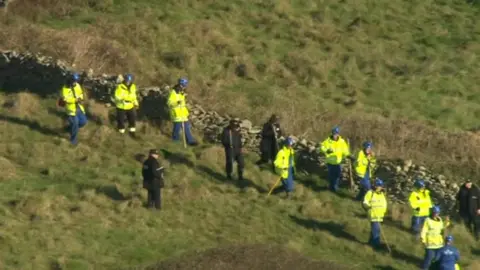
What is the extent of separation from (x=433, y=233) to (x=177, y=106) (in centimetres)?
978

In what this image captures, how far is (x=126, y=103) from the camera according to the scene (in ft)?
107

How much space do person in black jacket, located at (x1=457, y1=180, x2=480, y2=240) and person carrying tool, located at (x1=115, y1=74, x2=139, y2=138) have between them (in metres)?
10.2

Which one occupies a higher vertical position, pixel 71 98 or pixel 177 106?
pixel 71 98

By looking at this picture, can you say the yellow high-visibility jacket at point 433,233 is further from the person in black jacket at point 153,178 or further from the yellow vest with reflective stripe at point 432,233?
the person in black jacket at point 153,178

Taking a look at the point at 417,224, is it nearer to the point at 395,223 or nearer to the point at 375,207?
the point at 395,223

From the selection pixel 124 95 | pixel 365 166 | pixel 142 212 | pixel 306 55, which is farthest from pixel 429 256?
pixel 306 55

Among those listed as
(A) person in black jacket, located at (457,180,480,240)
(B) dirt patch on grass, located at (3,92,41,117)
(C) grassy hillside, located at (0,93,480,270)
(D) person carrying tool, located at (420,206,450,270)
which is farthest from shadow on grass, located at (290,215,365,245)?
(B) dirt patch on grass, located at (3,92,41,117)

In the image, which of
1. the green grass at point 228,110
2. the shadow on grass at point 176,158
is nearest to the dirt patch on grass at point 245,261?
the green grass at point 228,110

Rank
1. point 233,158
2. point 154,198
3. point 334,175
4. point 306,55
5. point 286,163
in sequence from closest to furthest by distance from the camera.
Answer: point 154,198 < point 286,163 < point 233,158 < point 334,175 < point 306,55

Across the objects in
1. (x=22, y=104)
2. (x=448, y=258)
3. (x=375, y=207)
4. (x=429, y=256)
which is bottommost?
(x=429, y=256)

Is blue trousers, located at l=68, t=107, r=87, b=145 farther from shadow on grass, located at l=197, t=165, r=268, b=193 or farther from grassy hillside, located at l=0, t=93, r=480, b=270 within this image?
shadow on grass, located at l=197, t=165, r=268, b=193

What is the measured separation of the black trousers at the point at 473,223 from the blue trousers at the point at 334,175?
149 inches

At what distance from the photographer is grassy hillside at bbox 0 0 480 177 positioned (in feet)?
117

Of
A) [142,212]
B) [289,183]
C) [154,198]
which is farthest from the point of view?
[289,183]
